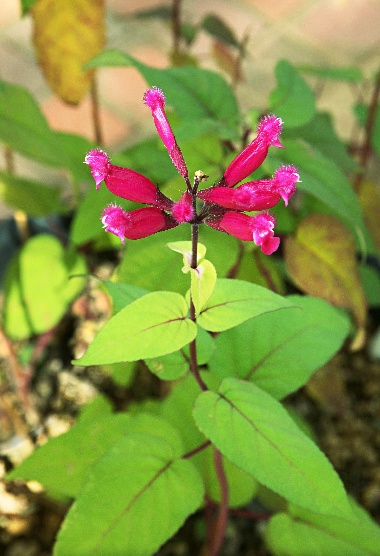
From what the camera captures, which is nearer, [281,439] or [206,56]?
[281,439]

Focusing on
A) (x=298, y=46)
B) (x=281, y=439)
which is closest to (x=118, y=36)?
(x=298, y=46)

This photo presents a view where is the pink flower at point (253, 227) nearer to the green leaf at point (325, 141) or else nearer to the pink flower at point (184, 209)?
the pink flower at point (184, 209)

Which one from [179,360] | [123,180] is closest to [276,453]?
[179,360]

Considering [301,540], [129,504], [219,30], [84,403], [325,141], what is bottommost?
[84,403]

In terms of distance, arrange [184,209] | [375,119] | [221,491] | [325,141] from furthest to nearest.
Result: [375,119]
[325,141]
[221,491]
[184,209]

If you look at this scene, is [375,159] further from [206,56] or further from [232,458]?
[232,458]

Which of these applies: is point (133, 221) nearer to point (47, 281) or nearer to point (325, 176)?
point (325, 176)

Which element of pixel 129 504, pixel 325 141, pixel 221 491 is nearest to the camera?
pixel 129 504
